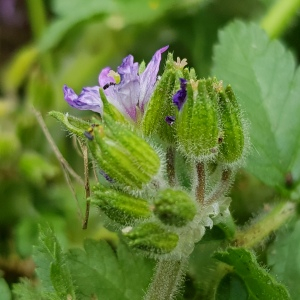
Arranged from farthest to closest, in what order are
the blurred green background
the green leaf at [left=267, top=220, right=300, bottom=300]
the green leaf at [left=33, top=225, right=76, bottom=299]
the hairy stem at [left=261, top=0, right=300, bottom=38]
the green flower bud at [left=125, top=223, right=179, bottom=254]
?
the hairy stem at [left=261, top=0, right=300, bottom=38] < the blurred green background < the green leaf at [left=267, top=220, right=300, bottom=300] < the green leaf at [left=33, top=225, right=76, bottom=299] < the green flower bud at [left=125, top=223, right=179, bottom=254]

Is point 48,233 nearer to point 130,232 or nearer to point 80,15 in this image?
point 130,232

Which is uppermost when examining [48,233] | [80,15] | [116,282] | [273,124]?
[80,15]

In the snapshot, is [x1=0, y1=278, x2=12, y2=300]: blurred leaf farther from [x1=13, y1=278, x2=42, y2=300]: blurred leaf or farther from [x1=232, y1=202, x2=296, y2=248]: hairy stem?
[x1=232, y1=202, x2=296, y2=248]: hairy stem

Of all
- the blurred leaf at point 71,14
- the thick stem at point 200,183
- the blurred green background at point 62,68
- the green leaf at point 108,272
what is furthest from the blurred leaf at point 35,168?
the thick stem at point 200,183

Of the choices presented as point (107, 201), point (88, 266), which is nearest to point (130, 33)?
point (88, 266)

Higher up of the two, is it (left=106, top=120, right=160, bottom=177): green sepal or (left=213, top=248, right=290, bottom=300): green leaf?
(left=106, top=120, right=160, bottom=177): green sepal

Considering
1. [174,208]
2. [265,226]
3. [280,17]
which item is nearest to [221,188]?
[174,208]

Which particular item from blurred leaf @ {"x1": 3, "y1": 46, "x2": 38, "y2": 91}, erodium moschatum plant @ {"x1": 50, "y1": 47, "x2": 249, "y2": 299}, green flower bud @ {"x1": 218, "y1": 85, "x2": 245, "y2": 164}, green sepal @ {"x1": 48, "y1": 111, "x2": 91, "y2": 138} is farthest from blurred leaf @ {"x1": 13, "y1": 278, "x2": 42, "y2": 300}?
blurred leaf @ {"x1": 3, "y1": 46, "x2": 38, "y2": 91}
